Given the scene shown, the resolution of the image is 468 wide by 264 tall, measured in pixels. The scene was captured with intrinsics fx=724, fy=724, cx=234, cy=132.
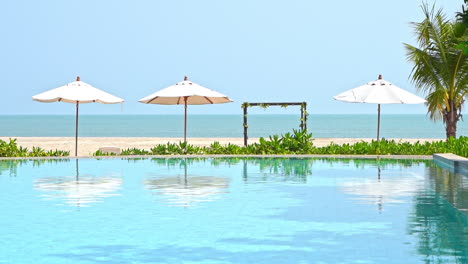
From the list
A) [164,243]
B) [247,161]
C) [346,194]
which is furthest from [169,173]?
[164,243]

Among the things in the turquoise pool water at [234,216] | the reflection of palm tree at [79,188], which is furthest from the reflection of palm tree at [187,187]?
the reflection of palm tree at [79,188]

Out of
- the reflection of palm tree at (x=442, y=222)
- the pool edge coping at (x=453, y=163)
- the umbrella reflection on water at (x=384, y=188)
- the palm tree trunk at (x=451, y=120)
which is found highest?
the palm tree trunk at (x=451, y=120)

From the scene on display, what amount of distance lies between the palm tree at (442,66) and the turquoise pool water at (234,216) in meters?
7.95

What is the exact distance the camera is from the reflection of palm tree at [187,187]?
12.6 metres

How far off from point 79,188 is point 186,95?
381 inches

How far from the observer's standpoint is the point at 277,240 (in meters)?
8.82

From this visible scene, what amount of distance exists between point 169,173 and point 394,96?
10271mm

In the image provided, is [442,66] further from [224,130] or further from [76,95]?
[224,130]

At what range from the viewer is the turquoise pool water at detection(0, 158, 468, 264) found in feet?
26.4

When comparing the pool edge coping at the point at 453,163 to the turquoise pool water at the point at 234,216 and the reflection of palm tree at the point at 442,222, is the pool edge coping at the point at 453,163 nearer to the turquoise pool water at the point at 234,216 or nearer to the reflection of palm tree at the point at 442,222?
the turquoise pool water at the point at 234,216

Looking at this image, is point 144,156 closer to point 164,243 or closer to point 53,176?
point 53,176

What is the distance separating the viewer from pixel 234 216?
35.1 ft

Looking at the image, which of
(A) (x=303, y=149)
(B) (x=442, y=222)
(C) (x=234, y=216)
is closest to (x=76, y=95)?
(A) (x=303, y=149)

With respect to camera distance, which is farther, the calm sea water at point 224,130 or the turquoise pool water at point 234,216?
the calm sea water at point 224,130
